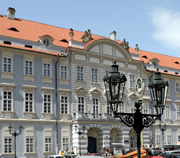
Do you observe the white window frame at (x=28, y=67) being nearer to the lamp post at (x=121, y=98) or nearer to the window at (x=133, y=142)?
the window at (x=133, y=142)

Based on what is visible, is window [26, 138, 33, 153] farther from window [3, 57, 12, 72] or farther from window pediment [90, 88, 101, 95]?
window pediment [90, 88, 101, 95]

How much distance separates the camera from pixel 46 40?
36.1 meters

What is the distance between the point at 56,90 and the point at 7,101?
218 inches

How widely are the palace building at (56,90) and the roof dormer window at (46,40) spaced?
10 cm

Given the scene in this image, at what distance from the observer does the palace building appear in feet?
106

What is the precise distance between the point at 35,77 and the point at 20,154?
7.50 m

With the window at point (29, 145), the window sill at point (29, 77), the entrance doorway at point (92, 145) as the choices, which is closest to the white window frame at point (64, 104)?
the window sill at point (29, 77)

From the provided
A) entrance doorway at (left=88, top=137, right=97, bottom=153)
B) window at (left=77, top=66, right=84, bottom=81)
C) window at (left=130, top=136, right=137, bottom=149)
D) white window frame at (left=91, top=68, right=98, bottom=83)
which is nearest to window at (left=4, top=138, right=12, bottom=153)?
entrance doorway at (left=88, top=137, right=97, bottom=153)

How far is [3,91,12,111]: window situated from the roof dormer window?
6730mm

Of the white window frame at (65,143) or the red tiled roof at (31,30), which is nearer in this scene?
the red tiled roof at (31,30)

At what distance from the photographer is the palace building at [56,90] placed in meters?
32.4

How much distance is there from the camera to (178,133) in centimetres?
4641

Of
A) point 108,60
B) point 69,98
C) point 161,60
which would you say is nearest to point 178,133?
point 161,60

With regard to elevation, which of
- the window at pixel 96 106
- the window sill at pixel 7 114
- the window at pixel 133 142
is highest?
the window at pixel 96 106
